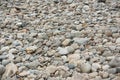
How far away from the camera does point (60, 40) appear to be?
13.4 ft

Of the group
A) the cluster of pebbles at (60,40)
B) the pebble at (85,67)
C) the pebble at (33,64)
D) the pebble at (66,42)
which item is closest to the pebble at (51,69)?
the cluster of pebbles at (60,40)

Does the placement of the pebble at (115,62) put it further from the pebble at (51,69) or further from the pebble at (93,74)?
the pebble at (51,69)

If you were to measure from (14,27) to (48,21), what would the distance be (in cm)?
59

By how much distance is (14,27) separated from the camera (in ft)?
15.5

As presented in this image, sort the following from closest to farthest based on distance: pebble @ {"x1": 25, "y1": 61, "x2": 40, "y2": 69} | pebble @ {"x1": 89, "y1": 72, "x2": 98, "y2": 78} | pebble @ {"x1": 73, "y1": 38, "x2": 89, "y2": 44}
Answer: pebble @ {"x1": 89, "y1": 72, "x2": 98, "y2": 78} < pebble @ {"x1": 25, "y1": 61, "x2": 40, "y2": 69} < pebble @ {"x1": 73, "y1": 38, "x2": 89, "y2": 44}

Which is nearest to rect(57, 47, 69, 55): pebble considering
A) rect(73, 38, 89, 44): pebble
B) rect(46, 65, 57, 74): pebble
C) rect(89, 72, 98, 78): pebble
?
rect(73, 38, 89, 44): pebble

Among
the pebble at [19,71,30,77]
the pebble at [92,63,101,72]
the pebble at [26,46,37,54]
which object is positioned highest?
the pebble at [26,46,37,54]

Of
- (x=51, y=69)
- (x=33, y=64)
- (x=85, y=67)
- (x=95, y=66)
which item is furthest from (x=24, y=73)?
(x=95, y=66)

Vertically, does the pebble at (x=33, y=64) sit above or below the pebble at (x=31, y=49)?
below

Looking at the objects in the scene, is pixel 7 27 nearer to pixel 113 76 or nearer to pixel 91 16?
pixel 91 16

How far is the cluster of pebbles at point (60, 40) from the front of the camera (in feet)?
10.9

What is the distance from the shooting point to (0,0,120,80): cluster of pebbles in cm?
333

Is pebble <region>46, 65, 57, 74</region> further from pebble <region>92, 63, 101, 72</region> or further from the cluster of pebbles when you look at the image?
A: pebble <region>92, 63, 101, 72</region>

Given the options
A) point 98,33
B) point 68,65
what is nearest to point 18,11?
point 98,33
